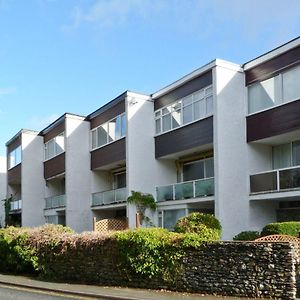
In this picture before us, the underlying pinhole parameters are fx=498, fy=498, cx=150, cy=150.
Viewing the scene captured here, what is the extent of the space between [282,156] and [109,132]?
484 inches

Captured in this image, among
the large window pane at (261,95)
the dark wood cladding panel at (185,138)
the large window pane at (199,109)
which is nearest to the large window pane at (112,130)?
the dark wood cladding panel at (185,138)

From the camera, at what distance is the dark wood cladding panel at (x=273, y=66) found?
66.3 ft

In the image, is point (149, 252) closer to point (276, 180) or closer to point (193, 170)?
point (276, 180)

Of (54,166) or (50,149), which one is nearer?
(54,166)

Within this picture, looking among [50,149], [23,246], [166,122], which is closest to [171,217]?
[166,122]

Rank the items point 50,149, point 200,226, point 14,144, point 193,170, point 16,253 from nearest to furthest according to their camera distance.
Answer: point 200,226 → point 16,253 → point 193,170 → point 50,149 → point 14,144

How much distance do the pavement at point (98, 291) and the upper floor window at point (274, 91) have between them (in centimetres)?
1059

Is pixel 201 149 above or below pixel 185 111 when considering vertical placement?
below

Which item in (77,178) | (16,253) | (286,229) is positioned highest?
(77,178)

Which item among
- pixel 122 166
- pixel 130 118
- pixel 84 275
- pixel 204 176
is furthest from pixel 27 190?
pixel 84 275

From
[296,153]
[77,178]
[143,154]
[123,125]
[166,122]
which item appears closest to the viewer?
[296,153]

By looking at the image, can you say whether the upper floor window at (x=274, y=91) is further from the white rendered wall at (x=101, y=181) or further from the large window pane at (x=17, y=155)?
the large window pane at (x=17, y=155)

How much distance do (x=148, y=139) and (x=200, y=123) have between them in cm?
504

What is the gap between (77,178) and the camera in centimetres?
3409
